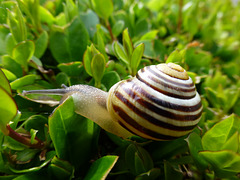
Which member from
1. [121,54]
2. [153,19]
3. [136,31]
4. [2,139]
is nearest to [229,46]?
[153,19]

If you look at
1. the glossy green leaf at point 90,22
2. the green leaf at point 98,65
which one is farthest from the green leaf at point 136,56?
the glossy green leaf at point 90,22

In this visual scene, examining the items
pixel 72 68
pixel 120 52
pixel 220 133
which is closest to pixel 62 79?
pixel 72 68

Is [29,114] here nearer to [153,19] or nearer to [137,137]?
[137,137]

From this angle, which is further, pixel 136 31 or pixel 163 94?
pixel 136 31

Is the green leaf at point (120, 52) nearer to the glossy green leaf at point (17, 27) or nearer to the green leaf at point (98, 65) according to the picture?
the green leaf at point (98, 65)

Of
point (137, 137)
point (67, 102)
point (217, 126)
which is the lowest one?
point (137, 137)

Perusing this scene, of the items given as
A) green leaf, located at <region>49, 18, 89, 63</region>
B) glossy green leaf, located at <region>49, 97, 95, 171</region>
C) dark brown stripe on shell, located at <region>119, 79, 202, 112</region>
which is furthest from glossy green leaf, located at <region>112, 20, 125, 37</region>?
glossy green leaf, located at <region>49, 97, 95, 171</region>

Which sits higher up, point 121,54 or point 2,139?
point 121,54

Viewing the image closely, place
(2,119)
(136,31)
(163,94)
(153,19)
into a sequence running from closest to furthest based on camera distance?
(2,119) → (163,94) → (136,31) → (153,19)
